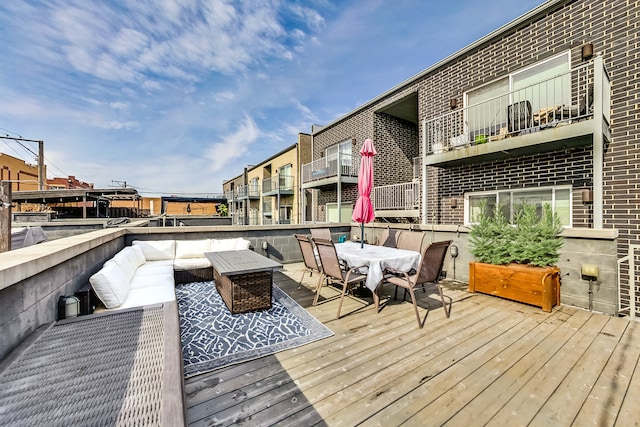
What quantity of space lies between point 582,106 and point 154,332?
717 centimetres

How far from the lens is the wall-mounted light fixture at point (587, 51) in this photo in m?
4.92

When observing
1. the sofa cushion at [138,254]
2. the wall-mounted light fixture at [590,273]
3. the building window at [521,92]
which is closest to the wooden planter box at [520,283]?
the wall-mounted light fixture at [590,273]

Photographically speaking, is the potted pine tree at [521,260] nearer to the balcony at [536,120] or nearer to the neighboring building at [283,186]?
the balcony at [536,120]

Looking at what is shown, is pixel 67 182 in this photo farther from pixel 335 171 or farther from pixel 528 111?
pixel 528 111

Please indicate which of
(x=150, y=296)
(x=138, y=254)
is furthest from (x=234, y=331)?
(x=138, y=254)

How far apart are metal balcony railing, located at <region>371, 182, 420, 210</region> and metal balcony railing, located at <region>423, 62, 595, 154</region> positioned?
2.07 m

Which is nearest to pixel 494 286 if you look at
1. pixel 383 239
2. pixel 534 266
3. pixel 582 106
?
pixel 534 266

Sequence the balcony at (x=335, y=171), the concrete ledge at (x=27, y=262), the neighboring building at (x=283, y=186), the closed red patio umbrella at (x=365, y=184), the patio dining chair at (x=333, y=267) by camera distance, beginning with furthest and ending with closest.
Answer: the neighboring building at (x=283, y=186) → the balcony at (x=335, y=171) → the closed red patio umbrella at (x=365, y=184) → the patio dining chair at (x=333, y=267) → the concrete ledge at (x=27, y=262)

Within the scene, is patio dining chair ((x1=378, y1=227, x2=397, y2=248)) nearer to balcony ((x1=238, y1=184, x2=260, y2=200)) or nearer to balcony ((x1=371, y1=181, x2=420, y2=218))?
balcony ((x1=371, y1=181, x2=420, y2=218))

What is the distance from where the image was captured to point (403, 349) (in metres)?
2.89

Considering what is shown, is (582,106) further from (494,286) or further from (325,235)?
(325,235)

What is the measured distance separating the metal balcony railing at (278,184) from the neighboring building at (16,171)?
1446 centimetres

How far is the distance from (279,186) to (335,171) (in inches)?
235

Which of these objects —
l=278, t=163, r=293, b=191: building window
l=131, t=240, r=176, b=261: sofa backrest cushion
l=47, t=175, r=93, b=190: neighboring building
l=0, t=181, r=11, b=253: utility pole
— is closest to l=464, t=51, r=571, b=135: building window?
l=131, t=240, r=176, b=261: sofa backrest cushion
